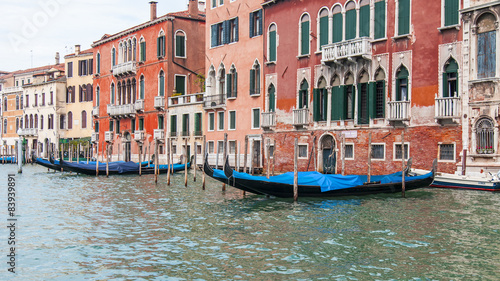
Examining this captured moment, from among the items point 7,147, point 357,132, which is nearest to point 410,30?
point 357,132

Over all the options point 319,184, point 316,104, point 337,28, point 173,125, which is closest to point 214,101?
point 173,125

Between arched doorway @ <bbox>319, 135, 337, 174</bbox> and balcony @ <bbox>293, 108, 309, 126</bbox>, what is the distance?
1.11 meters

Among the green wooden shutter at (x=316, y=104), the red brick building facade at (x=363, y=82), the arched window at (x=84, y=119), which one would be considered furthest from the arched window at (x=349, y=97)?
the arched window at (x=84, y=119)

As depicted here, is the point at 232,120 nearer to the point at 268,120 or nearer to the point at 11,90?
the point at 268,120

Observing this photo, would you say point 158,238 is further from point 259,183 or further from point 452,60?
point 452,60

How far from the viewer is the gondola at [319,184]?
568 inches

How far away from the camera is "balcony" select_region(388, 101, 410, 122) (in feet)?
60.6

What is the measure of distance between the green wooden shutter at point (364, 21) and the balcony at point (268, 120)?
588 cm

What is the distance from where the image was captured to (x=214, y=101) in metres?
28.8

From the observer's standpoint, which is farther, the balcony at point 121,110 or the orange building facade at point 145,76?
the balcony at point 121,110

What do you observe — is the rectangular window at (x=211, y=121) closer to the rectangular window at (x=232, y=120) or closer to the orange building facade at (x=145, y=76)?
the rectangular window at (x=232, y=120)

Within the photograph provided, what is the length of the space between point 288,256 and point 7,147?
164 feet

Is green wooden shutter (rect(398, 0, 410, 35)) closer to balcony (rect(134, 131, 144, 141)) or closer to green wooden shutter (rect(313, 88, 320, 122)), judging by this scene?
green wooden shutter (rect(313, 88, 320, 122))

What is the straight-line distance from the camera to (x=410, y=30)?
60.6 feet
